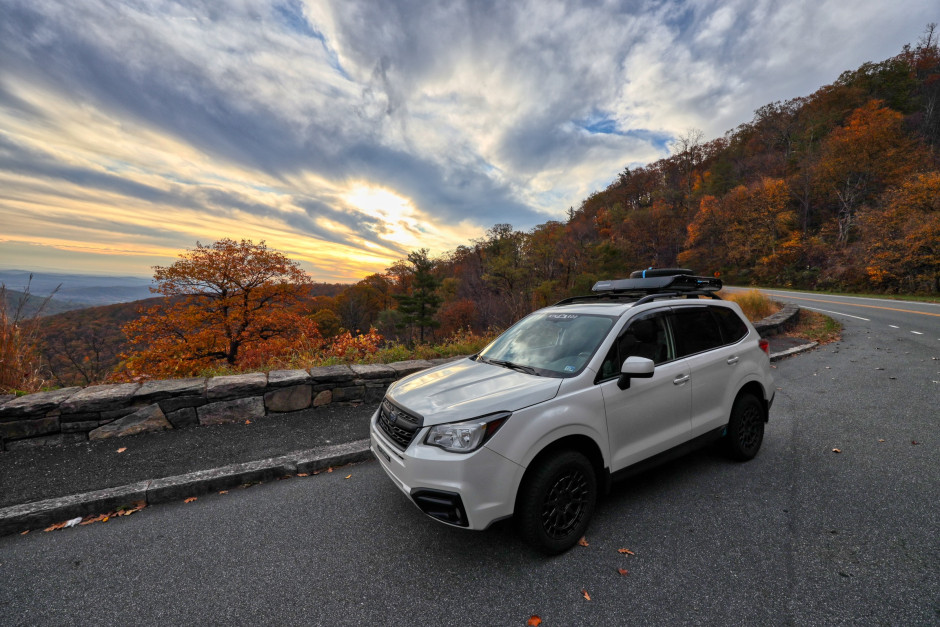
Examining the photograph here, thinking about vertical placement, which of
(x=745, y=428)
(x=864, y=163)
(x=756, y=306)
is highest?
(x=864, y=163)

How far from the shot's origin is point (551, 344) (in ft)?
10.3

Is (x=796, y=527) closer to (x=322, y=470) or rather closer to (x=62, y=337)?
(x=322, y=470)

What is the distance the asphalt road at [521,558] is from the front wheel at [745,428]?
167 millimetres

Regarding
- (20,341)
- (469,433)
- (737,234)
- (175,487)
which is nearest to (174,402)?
(175,487)

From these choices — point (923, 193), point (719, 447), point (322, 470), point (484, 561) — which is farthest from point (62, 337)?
point (923, 193)

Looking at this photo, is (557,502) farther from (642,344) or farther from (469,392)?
(642,344)

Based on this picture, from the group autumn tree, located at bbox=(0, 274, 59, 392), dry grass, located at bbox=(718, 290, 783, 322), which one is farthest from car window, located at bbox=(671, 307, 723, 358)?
dry grass, located at bbox=(718, 290, 783, 322)

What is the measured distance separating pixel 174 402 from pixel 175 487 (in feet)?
4.98

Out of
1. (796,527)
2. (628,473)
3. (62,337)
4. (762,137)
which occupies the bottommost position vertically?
(796,527)

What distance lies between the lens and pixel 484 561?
2.41 m

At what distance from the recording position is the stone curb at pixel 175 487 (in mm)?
2840

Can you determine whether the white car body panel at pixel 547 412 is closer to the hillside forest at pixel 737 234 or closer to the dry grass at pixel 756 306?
the hillside forest at pixel 737 234

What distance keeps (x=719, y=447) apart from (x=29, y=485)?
21.3 ft

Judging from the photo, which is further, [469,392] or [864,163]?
[864,163]
